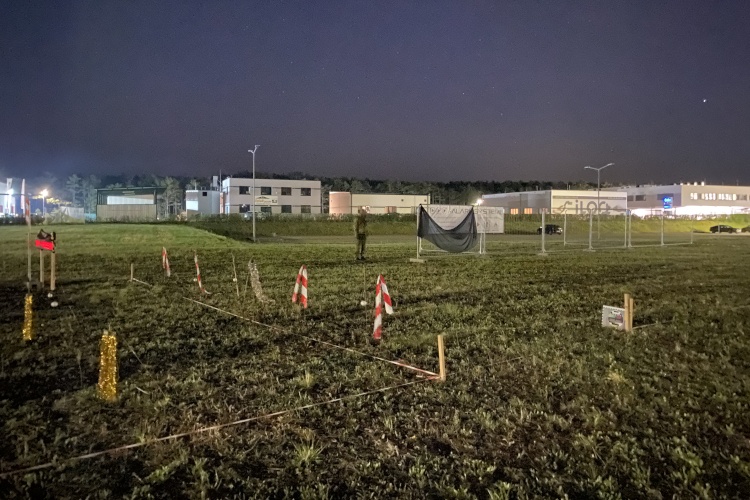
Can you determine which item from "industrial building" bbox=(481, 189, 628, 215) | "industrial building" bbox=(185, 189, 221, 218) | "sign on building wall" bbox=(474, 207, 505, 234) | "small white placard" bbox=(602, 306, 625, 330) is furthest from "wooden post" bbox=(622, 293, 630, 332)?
"industrial building" bbox=(185, 189, 221, 218)

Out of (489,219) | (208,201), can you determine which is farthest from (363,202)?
(489,219)

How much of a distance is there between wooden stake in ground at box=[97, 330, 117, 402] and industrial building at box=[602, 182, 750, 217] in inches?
4109

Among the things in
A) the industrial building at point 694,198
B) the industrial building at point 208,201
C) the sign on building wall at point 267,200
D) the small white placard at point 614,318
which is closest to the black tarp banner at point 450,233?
the small white placard at point 614,318

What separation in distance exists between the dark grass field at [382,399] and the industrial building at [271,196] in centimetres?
6457

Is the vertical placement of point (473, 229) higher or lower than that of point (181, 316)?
higher

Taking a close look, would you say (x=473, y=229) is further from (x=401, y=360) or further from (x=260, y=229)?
(x=260, y=229)

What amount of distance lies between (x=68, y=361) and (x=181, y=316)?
2993 mm

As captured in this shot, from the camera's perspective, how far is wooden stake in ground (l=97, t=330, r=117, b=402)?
5.59 meters

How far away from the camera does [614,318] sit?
871 cm

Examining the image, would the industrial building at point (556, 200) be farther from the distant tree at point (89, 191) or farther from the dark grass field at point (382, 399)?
the dark grass field at point (382, 399)

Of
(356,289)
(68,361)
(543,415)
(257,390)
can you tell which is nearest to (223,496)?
(257,390)

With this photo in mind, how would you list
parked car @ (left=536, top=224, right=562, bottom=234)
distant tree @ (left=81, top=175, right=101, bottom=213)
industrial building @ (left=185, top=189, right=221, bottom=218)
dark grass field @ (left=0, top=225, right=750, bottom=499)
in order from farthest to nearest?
distant tree @ (left=81, top=175, right=101, bottom=213) < industrial building @ (left=185, top=189, right=221, bottom=218) < parked car @ (left=536, top=224, right=562, bottom=234) < dark grass field @ (left=0, top=225, right=750, bottom=499)

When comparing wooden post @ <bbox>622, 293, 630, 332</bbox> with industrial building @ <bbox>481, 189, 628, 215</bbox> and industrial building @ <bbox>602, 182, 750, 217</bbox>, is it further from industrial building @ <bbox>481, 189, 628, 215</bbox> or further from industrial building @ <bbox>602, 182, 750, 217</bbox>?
industrial building @ <bbox>602, 182, 750, 217</bbox>

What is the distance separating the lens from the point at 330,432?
15.9 ft
